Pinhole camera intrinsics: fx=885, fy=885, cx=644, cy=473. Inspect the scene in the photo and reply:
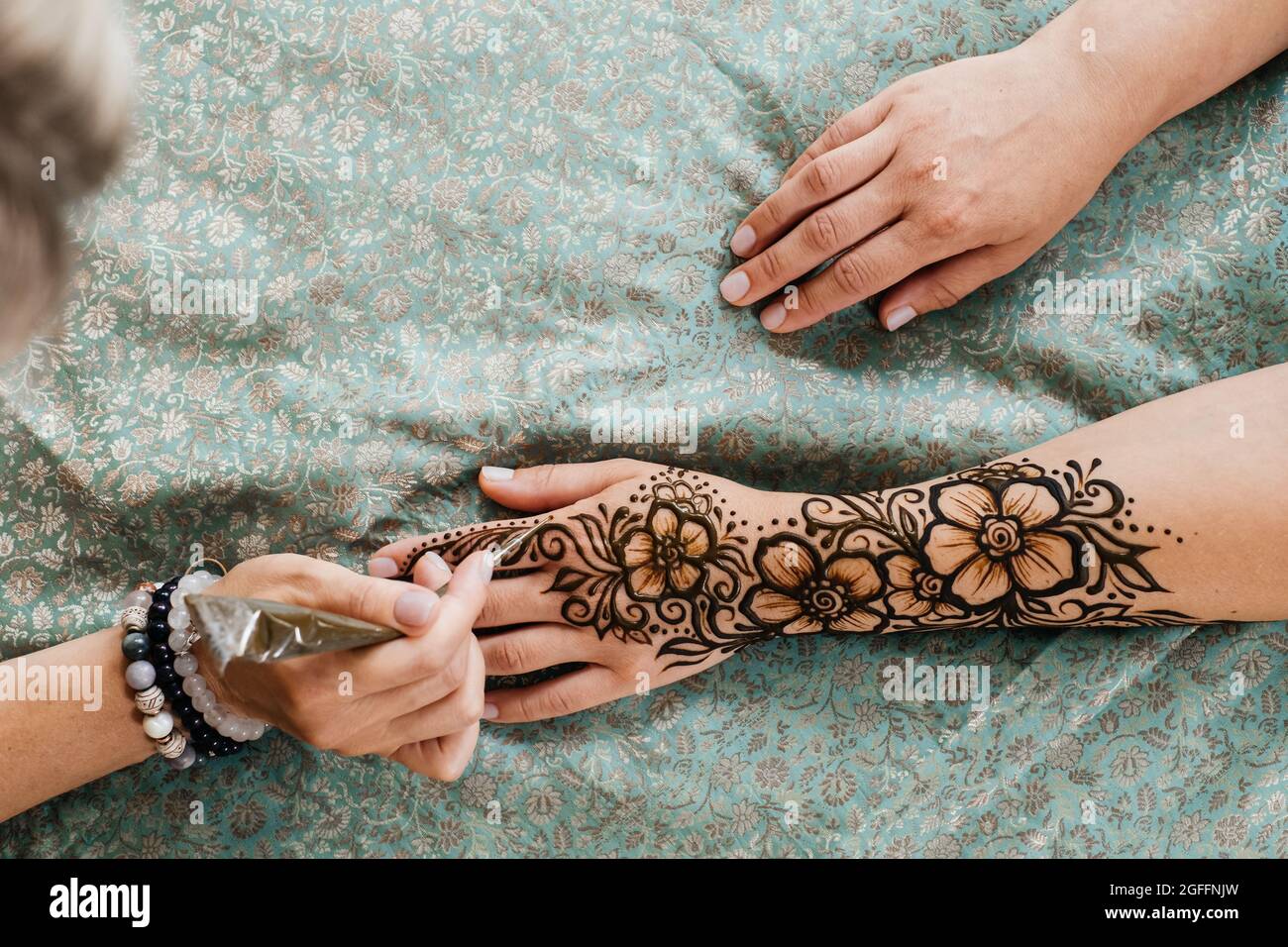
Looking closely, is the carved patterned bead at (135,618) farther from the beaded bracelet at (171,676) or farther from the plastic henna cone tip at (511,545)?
the plastic henna cone tip at (511,545)

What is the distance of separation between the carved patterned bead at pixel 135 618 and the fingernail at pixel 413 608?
1.50 ft

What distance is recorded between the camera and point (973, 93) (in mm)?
1213

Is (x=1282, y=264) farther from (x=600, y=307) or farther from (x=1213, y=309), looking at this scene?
(x=600, y=307)

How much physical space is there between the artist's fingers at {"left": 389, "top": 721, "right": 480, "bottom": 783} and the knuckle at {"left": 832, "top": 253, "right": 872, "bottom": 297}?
77 cm

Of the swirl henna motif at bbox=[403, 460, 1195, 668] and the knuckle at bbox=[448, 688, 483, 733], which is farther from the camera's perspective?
the swirl henna motif at bbox=[403, 460, 1195, 668]

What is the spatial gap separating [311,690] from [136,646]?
0.36 m

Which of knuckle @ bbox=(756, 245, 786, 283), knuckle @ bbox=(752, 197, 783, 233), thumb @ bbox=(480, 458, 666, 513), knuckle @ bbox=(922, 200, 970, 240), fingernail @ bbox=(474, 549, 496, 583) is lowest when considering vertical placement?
fingernail @ bbox=(474, 549, 496, 583)

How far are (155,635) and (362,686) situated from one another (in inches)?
15.4

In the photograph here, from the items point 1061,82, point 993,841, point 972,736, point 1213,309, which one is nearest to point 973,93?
point 1061,82

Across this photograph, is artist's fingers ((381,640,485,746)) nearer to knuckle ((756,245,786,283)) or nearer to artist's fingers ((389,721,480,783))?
artist's fingers ((389,721,480,783))

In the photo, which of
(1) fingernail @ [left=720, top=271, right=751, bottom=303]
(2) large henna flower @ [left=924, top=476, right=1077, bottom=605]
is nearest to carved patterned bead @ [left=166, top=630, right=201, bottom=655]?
(1) fingernail @ [left=720, top=271, right=751, bottom=303]

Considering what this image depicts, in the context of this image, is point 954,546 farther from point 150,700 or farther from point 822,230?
point 150,700

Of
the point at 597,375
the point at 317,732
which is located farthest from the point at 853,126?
the point at 317,732

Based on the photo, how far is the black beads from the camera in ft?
3.84
